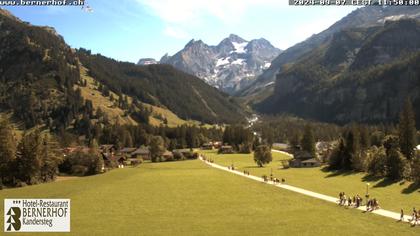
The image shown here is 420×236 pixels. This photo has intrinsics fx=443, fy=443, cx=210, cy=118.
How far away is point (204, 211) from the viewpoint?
62406 millimetres

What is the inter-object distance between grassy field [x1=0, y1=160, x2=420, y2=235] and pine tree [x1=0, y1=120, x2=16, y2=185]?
34.2ft

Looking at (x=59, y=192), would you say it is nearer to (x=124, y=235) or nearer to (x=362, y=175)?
(x=124, y=235)

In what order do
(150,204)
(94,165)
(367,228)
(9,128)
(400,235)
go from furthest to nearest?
(94,165) → (9,128) → (150,204) → (367,228) → (400,235)

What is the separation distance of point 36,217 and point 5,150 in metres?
51.9

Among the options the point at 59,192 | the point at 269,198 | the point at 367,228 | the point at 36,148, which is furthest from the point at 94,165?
the point at 367,228

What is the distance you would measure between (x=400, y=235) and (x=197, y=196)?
38300mm

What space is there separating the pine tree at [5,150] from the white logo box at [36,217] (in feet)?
131

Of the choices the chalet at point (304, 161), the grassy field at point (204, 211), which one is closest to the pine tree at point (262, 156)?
the chalet at point (304, 161)

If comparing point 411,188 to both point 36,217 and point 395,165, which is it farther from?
point 36,217

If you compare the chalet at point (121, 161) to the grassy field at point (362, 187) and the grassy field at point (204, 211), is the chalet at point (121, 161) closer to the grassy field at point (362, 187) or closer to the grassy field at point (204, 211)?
the grassy field at point (204, 211)

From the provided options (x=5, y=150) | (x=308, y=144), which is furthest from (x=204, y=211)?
(x=308, y=144)

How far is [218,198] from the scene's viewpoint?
2933 inches

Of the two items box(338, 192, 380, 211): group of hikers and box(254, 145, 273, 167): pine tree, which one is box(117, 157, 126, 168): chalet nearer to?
box(254, 145, 273, 167): pine tree

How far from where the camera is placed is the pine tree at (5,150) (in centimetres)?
9894
